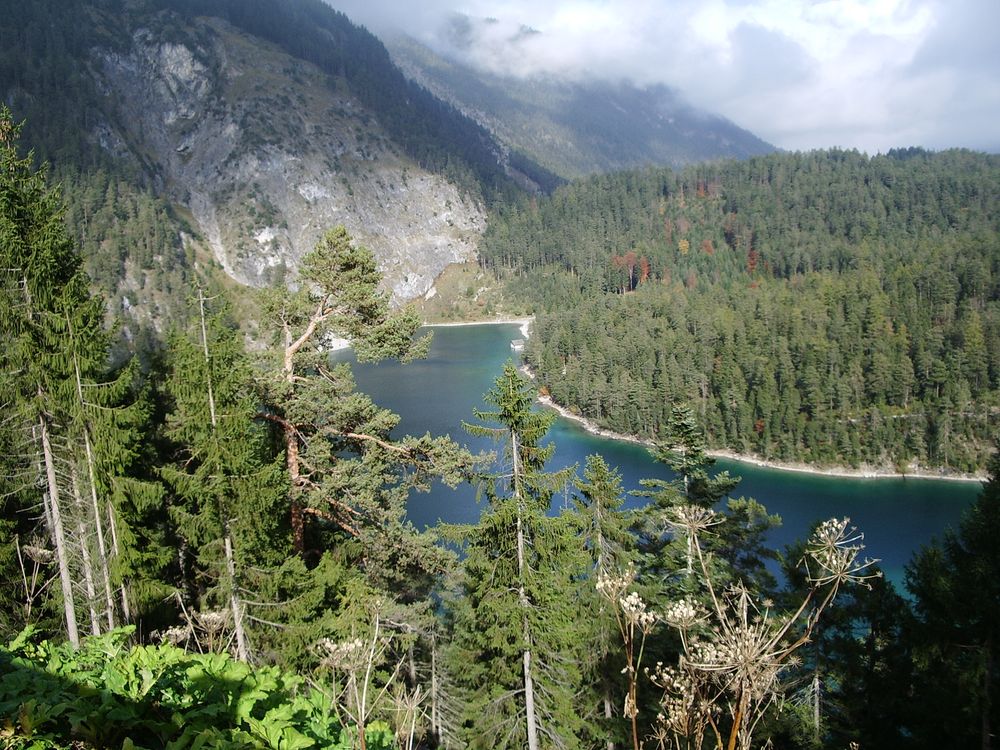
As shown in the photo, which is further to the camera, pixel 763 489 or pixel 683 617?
pixel 763 489

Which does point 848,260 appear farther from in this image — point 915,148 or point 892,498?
point 915,148

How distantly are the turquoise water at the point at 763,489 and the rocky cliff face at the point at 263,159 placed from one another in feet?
229

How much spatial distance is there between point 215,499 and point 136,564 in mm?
1555

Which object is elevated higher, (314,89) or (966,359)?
(314,89)

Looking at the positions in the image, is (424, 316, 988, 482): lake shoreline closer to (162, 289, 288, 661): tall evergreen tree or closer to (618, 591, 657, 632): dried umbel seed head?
(162, 289, 288, 661): tall evergreen tree

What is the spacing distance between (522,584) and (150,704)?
6.24 meters

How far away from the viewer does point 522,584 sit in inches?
364

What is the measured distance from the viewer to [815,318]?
225 ft

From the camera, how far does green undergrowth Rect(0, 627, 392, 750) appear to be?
3186mm

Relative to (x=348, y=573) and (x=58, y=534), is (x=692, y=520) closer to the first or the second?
(x=348, y=573)

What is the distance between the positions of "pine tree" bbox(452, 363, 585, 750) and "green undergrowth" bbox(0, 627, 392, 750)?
Result: 4758 millimetres

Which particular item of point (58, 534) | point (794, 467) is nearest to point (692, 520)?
point (58, 534)

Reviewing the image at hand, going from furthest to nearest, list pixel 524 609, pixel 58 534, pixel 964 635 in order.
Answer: pixel 964 635, pixel 524 609, pixel 58 534

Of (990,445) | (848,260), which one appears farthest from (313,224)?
(990,445)
